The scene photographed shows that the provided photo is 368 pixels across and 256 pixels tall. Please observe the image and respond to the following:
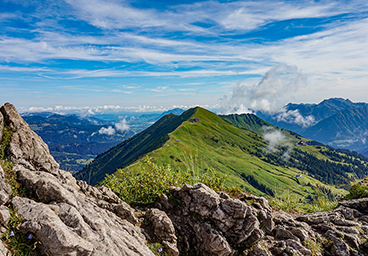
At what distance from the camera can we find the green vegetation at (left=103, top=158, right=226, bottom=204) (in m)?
13.0

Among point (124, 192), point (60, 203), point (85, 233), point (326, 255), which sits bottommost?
point (326, 255)

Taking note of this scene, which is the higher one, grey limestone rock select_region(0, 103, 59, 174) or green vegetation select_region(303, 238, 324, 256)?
grey limestone rock select_region(0, 103, 59, 174)

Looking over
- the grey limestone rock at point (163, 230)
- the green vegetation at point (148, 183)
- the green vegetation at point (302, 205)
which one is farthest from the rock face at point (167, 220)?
the green vegetation at point (302, 205)

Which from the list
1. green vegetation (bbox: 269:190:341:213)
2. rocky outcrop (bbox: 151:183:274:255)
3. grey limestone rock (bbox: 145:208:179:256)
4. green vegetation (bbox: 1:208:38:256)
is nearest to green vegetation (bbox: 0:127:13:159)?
green vegetation (bbox: 1:208:38:256)

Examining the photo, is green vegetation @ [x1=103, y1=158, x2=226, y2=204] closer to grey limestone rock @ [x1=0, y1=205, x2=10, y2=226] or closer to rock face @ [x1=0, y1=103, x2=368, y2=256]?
rock face @ [x1=0, y1=103, x2=368, y2=256]

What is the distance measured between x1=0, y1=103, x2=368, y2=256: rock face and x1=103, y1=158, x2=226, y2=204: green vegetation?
73 centimetres

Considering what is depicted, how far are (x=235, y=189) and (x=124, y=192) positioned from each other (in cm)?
779

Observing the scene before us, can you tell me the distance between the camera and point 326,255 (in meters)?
11.1

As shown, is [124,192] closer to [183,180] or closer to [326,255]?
[183,180]

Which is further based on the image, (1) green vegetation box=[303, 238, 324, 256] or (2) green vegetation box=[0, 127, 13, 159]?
(1) green vegetation box=[303, 238, 324, 256]

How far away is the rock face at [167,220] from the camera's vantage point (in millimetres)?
7473

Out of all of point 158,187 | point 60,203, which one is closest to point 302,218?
point 158,187

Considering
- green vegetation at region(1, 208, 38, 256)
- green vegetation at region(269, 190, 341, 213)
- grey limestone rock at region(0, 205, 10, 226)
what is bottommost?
green vegetation at region(269, 190, 341, 213)

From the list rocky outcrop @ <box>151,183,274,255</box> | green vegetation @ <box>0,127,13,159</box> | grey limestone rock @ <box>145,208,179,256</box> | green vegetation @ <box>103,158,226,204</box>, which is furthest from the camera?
green vegetation @ <box>103,158,226,204</box>
